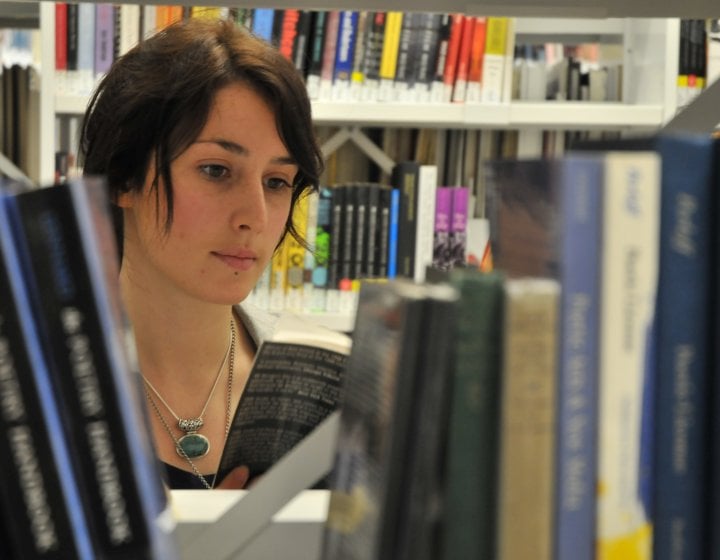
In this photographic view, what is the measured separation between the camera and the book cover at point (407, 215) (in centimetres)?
266

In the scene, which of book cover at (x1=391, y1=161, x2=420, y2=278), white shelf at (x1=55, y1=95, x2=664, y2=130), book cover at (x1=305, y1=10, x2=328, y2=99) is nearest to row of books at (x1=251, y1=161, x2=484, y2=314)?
book cover at (x1=391, y1=161, x2=420, y2=278)

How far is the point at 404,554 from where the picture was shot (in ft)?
1.64

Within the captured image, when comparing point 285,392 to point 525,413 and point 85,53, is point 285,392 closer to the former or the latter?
point 525,413

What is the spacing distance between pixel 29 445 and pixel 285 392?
0.77 ft

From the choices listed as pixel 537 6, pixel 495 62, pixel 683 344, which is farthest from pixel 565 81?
pixel 683 344

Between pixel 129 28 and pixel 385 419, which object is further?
pixel 129 28

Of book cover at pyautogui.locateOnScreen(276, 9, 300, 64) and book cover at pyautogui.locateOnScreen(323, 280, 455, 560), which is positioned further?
book cover at pyautogui.locateOnScreen(276, 9, 300, 64)

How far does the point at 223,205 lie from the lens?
1.45 metres

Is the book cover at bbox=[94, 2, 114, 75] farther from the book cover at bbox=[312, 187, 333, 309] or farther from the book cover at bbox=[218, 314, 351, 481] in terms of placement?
the book cover at bbox=[218, 314, 351, 481]

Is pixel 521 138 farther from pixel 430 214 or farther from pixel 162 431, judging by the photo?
pixel 162 431

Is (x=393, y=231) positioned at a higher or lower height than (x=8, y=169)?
lower

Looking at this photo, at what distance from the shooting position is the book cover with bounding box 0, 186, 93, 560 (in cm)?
50

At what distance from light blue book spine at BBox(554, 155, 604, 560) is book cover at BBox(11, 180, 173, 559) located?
21cm

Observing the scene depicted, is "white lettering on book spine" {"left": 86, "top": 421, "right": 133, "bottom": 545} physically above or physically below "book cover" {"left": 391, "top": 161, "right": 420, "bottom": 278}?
below
